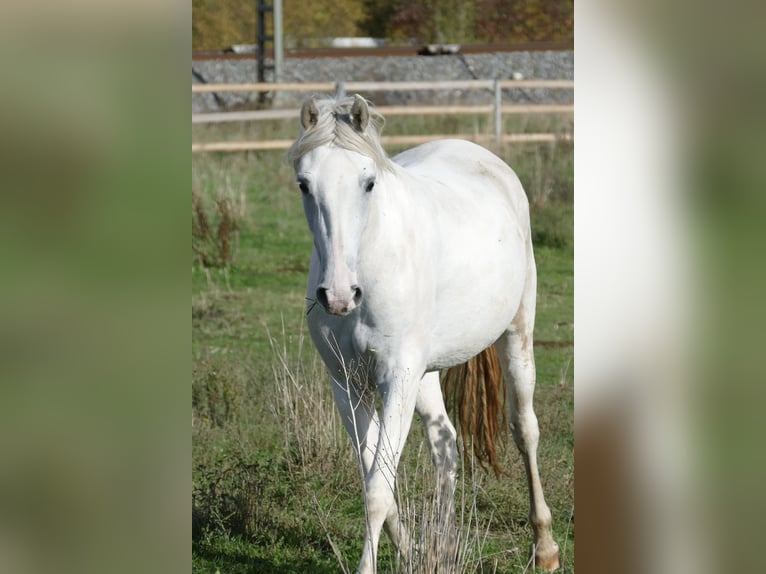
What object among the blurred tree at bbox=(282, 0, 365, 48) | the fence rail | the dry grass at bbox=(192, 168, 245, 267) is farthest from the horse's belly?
the blurred tree at bbox=(282, 0, 365, 48)

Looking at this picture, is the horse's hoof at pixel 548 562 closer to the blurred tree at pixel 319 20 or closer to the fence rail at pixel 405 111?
the fence rail at pixel 405 111

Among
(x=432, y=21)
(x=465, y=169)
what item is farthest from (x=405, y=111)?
(x=432, y=21)

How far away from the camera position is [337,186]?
311 cm

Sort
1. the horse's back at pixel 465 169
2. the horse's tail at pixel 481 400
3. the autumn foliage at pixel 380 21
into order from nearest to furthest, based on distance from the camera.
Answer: the horse's back at pixel 465 169 → the horse's tail at pixel 481 400 → the autumn foliage at pixel 380 21

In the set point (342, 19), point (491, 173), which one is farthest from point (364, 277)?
point (342, 19)

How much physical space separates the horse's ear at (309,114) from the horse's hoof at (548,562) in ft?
6.65

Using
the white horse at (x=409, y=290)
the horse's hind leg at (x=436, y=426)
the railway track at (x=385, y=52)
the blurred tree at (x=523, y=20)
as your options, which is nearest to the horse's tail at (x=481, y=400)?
the white horse at (x=409, y=290)

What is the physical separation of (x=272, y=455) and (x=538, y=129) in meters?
11.7

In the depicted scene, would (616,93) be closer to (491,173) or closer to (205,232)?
(491,173)

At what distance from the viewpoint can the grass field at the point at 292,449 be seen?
4094 millimetres

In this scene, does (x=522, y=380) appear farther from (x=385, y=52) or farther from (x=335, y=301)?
(x=385, y=52)

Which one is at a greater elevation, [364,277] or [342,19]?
[342,19]

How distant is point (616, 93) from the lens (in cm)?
106

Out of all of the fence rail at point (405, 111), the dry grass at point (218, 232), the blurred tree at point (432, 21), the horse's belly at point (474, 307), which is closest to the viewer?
the horse's belly at point (474, 307)
